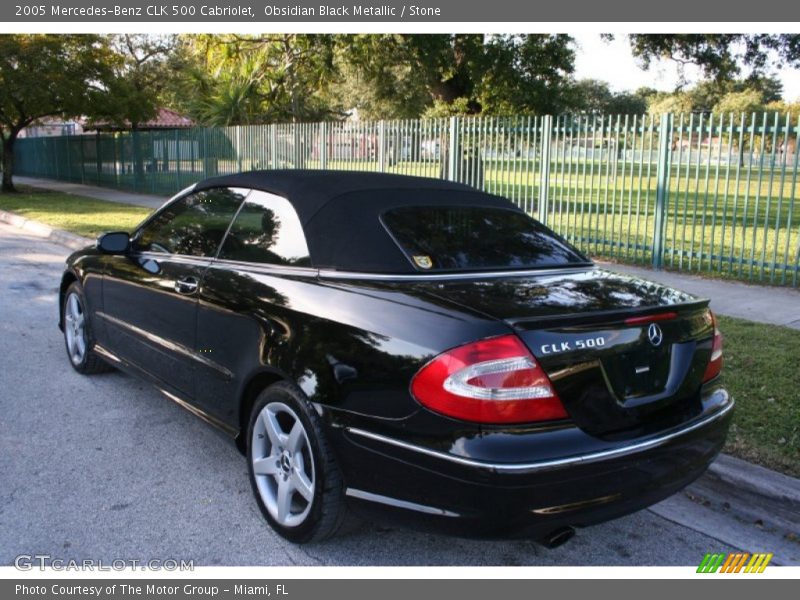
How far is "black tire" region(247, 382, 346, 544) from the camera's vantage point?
3.03 metres

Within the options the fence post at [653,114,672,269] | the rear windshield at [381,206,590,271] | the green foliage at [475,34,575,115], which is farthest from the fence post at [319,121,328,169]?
the rear windshield at [381,206,590,271]

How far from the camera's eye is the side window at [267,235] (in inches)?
141

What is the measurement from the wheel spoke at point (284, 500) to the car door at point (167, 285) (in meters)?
0.95

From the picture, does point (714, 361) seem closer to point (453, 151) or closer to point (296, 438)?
point (296, 438)

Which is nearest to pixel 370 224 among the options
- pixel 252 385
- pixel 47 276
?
pixel 252 385

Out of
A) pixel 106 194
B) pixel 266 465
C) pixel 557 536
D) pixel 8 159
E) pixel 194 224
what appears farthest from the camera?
pixel 8 159

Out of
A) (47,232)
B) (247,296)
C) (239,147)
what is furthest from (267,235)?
(239,147)

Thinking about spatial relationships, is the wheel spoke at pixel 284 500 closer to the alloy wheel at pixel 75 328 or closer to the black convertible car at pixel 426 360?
the black convertible car at pixel 426 360

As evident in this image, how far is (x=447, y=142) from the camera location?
1415 cm

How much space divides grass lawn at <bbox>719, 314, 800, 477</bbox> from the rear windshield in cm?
146

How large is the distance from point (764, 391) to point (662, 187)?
21.2ft

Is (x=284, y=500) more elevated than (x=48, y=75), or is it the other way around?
(x=48, y=75)

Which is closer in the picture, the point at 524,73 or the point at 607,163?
the point at 607,163

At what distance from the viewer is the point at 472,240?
3715 millimetres
